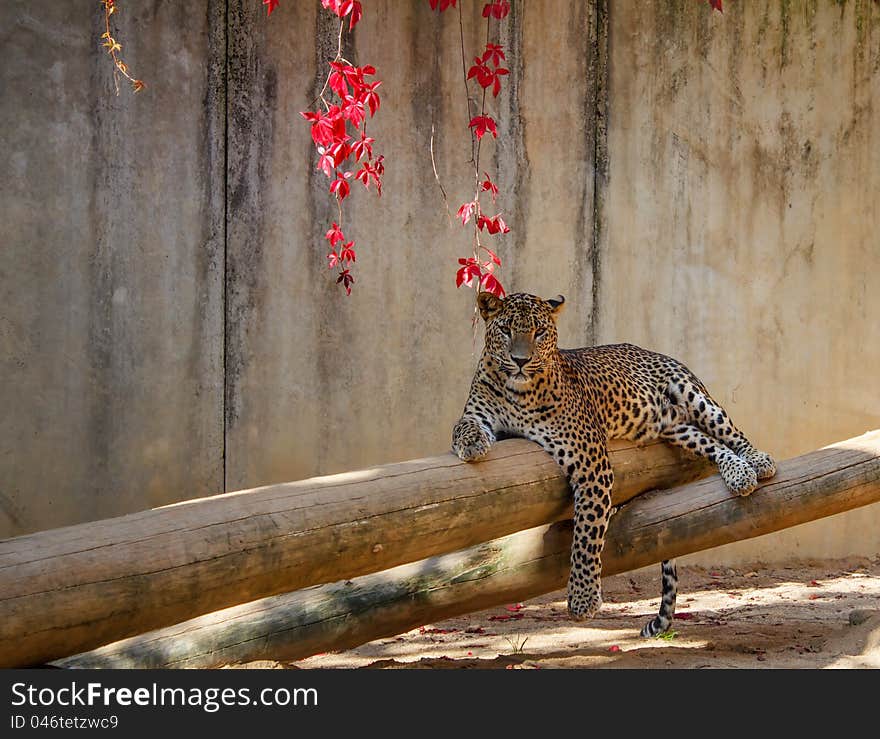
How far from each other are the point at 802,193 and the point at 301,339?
148 inches

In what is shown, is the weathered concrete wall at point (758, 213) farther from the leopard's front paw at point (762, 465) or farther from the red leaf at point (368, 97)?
the red leaf at point (368, 97)

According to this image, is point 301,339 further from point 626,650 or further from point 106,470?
point 626,650

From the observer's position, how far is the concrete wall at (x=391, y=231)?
648cm

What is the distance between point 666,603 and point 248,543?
2755 millimetres

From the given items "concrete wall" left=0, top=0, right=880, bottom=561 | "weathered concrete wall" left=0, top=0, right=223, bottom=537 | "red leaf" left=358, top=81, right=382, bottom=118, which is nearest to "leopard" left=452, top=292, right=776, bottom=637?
"red leaf" left=358, top=81, right=382, bottom=118

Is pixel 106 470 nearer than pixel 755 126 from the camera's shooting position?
Yes

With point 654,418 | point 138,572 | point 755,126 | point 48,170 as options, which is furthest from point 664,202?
point 138,572

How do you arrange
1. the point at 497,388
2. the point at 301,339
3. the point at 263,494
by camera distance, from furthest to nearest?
the point at 301,339 < the point at 497,388 < the point at 263,494

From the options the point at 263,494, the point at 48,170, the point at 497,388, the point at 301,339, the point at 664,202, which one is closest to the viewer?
the point at 263,494

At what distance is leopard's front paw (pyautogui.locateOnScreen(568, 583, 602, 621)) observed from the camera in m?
5.02

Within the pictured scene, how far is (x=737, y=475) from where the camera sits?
525 cm

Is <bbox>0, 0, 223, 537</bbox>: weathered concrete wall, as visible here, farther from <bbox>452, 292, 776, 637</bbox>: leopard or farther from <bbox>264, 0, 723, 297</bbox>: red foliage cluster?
<bbox>452, 292, 776, 637</bbox>: leopard

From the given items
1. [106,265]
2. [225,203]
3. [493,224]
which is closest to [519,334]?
[493,224]

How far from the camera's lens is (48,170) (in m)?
6.45
